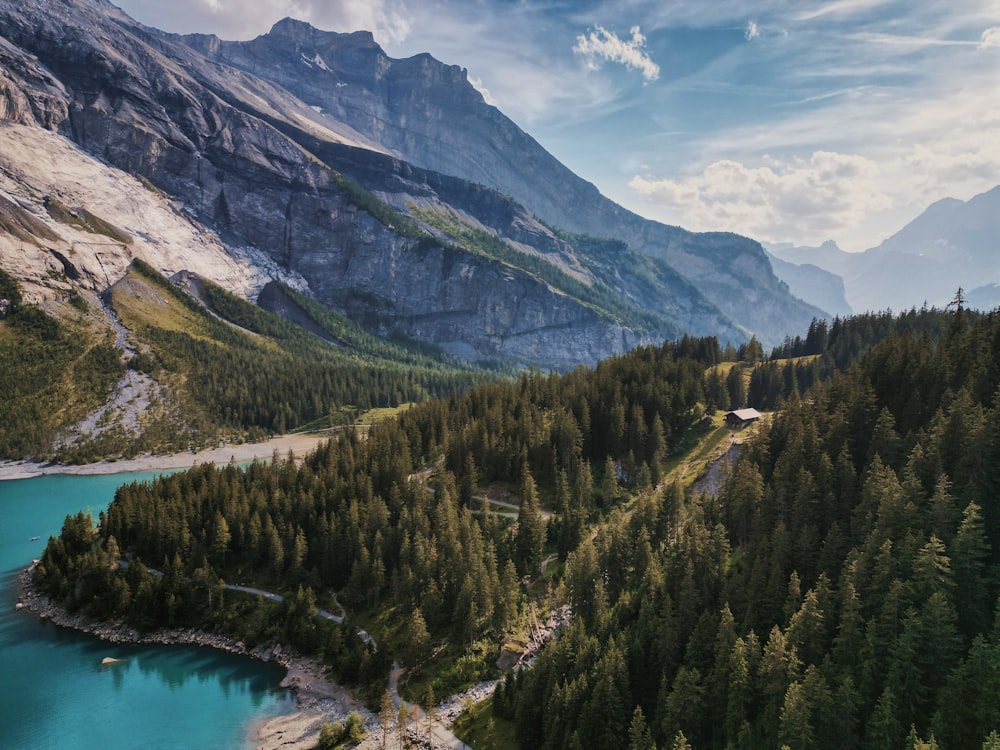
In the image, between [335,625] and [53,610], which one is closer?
[335,625]

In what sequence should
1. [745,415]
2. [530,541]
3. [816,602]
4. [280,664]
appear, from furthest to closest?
[745,415], [530,541], [280,664], [816,602]

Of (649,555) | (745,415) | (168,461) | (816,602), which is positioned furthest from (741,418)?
(168,461)

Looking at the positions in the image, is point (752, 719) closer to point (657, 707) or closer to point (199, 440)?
point (657, 707)

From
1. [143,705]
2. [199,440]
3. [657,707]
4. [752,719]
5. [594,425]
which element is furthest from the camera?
→ [199,440]

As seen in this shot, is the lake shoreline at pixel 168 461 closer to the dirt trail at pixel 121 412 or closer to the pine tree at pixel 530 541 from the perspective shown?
the dirt trail at pixel 121 412

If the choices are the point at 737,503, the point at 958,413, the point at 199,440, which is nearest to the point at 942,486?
the point at 958,413

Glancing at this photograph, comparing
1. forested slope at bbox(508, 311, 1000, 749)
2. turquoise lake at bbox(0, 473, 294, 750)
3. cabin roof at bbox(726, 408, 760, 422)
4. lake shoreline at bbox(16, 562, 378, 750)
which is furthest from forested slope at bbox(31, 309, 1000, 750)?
cabin roof at bbox(726, 408, 760, 422)

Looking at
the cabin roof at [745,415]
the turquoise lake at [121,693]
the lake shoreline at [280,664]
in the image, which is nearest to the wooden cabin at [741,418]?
the cabin roof at [745,415]

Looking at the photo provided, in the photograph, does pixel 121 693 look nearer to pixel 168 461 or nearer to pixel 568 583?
pixel 568 583
